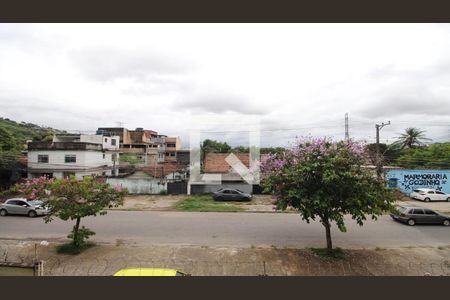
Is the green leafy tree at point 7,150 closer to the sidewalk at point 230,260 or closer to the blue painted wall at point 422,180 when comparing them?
the sidewalk at point 230,260

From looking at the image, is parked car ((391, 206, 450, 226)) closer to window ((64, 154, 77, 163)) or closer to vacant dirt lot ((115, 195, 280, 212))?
vacant dirt lot ((115, 195, 280, 212))

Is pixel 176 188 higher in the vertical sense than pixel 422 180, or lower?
lower

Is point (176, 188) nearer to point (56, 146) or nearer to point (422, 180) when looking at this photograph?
point (56, 146)

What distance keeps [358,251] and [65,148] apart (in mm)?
29911

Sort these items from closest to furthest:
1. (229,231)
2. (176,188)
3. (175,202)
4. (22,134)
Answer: (229,231) < (175,202) < (176,188) < (22,134)

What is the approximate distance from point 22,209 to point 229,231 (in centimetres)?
1318

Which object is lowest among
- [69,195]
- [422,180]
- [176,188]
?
[176,188]

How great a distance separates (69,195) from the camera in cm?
1048

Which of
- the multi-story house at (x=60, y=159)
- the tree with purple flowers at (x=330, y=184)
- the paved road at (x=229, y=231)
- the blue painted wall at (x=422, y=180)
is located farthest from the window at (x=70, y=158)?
the blue painted wall at (x=422, y=180)

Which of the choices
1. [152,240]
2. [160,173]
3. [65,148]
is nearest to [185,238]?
[152,240]

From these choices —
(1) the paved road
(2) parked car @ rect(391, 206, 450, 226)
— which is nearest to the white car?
(2) parked car @ rect(391, 206, 450, 226)

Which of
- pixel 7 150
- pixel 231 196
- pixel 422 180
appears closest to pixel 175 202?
pixel 231 196

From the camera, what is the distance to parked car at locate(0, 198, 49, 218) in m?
16.8

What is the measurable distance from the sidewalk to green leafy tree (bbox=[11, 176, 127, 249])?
1.52 meters
